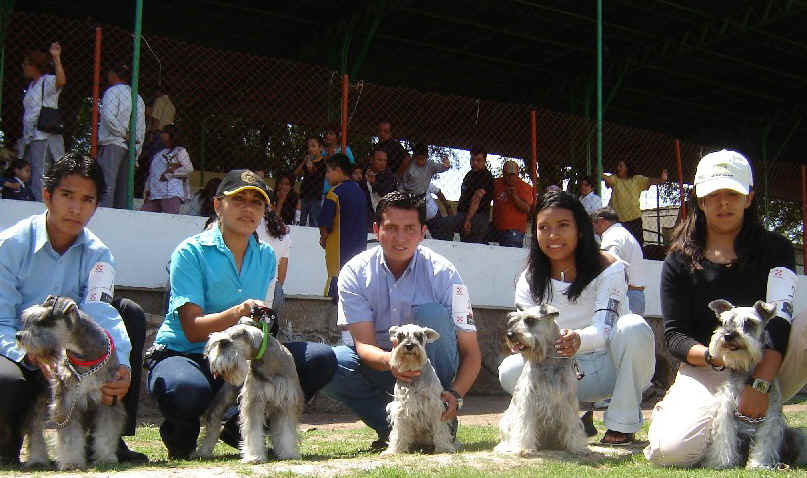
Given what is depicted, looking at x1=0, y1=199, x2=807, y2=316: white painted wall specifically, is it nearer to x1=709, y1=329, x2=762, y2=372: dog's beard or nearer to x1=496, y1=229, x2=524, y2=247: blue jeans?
x1=496, y1=229, x2=524, y2=247: blue jeans

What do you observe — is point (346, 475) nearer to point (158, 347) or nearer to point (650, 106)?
point (158, 347)

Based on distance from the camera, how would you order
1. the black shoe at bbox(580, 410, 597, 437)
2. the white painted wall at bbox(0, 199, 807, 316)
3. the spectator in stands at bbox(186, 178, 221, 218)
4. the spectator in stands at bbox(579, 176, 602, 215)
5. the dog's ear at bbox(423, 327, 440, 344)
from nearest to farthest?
the dog's ear at bbox(423, 327, 440, 344) → the black shoe at bbox(580, 410, 597, 437) → the white painted wall at bbox(0, 199, 807, 316) → the spectator in stands at bbox(186, 178, 221, 218) → the spectator in stands at bbox(579, 176, 602, 215)

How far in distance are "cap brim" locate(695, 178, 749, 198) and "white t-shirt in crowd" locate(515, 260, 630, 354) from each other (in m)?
0.72

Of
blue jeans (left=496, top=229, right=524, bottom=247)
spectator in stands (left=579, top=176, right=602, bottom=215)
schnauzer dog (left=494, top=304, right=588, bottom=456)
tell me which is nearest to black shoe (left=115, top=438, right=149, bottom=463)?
schnauzer dog (left=494, top=304, right=588, bottom=456)

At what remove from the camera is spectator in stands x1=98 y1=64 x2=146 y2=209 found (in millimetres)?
9078

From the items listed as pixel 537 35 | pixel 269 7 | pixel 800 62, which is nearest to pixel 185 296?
pixel 269 7

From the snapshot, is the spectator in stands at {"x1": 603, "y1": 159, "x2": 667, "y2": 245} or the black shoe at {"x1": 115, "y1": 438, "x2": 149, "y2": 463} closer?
the black shoe at {"x1": 115, "y1": 438, "x2": 149, "y2": 463}

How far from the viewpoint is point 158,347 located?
5.05m

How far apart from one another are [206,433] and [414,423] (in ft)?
4.17

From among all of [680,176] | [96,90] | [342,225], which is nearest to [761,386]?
[342,225]

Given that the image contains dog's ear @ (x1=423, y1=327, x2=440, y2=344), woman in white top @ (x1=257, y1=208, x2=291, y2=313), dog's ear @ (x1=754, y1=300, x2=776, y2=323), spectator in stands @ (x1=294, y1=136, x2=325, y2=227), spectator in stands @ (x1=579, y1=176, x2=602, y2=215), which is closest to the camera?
dog's ear @ (x1=754, y1=300, x2=776, y2=323)

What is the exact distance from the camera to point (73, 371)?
4293 mm

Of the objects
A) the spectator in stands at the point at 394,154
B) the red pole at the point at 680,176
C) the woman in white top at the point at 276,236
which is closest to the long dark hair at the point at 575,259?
the woman in white top at the point at 276,236

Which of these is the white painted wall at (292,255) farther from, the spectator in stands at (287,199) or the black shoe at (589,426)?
the spectator in stands at (287,199)
